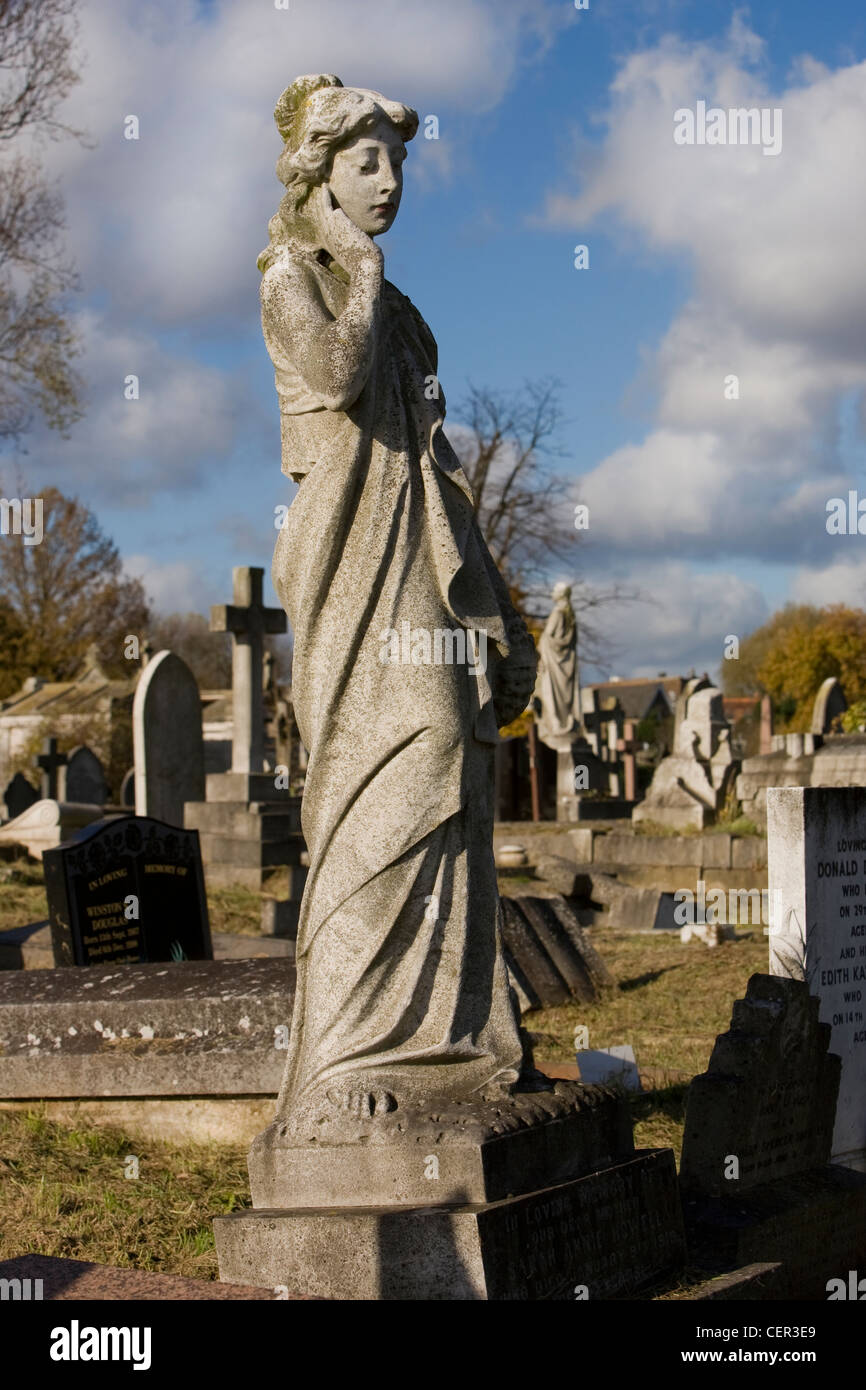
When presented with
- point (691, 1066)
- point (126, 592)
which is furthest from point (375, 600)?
point (126, 592)

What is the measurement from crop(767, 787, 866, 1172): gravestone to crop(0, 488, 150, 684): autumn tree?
153 feet

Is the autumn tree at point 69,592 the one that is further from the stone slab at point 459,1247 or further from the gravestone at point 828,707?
Result: the stone slab at point 459,1247

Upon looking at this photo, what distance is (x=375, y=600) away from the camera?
4.00m

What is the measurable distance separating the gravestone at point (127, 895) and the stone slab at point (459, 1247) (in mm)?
4808

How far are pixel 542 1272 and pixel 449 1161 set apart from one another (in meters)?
0.35

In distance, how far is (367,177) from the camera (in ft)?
13.8

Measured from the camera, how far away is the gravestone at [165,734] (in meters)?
14.9

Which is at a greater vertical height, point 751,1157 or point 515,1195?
point 515,1195

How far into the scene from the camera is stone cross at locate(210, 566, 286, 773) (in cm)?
1941

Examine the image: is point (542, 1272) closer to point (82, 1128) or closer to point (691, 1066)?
point (82, 1128)

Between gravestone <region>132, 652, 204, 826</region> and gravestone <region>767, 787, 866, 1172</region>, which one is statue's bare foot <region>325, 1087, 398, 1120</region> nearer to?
gravestone <region>767, 787, 866, 1172</region>

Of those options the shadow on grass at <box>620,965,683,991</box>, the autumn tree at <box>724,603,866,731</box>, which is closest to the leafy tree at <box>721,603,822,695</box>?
the autumn tree at <box>724,603,866,731</box>

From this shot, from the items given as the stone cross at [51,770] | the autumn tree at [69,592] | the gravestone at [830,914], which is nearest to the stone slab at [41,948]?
the gravestone at [830,914]

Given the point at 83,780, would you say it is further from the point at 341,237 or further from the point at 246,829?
the point at 341,237
